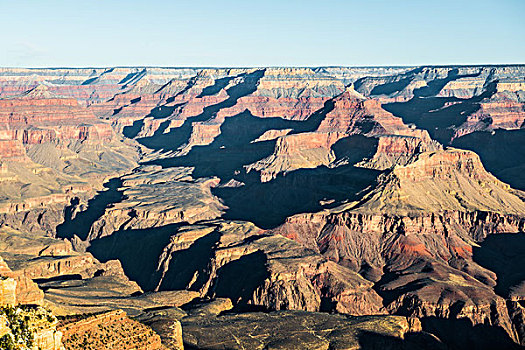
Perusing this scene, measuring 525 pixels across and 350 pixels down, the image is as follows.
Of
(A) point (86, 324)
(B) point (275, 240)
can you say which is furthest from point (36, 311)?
(B) point (275, 240)

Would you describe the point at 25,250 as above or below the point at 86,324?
below

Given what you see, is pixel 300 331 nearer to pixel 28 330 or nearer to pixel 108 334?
pixel 108 334

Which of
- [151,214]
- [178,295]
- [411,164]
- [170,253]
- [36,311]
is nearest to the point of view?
[36,311]

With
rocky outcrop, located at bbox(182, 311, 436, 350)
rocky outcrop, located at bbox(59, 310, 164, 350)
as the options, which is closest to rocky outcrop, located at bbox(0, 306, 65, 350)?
rocky outcrop, located at bbox(59, 310, 164, 350)

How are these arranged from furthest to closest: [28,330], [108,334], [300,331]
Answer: [300,331], [108,334], [28,330]

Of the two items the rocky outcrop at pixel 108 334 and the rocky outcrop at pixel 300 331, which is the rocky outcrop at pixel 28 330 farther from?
the rocky outcrop at pixel 300 331

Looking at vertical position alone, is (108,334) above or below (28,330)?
below

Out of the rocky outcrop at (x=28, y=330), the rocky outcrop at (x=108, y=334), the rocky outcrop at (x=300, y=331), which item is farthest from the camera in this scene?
the rocky outcrop at (x=300, y=331)

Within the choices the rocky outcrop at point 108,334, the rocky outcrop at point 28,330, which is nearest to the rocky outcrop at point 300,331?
the rocky outcrop at point 108,334

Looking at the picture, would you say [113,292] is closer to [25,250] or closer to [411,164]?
[25,250]

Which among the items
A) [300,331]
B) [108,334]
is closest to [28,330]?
[108,334]

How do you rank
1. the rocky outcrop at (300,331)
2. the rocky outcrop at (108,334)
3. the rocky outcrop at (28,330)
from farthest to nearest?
the rocky outcrop at (300,331)
the rocky outcrop at (108,334)
the rocky outcrop at (28,330)
